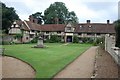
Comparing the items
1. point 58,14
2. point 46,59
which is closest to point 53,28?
point 58,14

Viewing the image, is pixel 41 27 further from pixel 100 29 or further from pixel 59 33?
pixel 100 29

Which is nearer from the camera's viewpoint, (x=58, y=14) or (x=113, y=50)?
(x=113, y=50)

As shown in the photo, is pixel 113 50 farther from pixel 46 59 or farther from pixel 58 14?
pixel 58 14

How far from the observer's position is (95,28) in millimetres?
73438

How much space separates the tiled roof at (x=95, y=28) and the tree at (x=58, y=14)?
18628 millimetres

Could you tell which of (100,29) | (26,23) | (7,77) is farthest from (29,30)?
(7,77)

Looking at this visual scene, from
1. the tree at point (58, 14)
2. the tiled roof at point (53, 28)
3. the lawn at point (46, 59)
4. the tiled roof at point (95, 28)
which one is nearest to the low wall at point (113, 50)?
the lawn at point (46, 59)

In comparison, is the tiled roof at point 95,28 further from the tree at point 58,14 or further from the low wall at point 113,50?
the low wall at point 113,50

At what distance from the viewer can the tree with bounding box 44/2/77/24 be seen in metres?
91.4

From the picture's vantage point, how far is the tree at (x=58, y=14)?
9141cm

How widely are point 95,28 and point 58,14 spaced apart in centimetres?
2430

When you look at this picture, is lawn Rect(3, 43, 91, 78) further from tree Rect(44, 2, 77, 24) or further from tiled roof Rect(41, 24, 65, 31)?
tree Rect(44, 2, 77, 24)

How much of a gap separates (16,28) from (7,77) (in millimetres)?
52446

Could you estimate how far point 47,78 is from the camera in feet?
45.3
